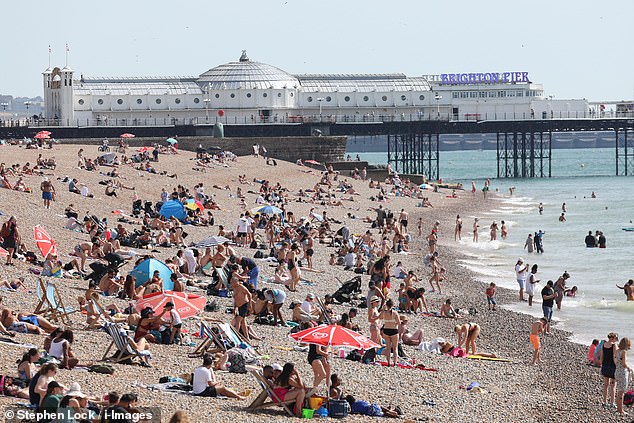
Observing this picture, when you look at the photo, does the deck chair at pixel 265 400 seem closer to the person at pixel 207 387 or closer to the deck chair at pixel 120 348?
the person at pixel 207 387

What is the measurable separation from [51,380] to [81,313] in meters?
5.82

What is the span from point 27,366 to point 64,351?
48.9 inches

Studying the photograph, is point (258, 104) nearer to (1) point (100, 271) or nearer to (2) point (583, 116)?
(2) point (583, 116)

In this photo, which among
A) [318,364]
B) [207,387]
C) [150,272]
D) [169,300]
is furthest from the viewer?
[150,272]

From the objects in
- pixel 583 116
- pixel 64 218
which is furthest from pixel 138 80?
pixel 64 218

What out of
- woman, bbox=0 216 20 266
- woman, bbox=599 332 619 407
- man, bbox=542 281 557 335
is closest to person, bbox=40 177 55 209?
woman, bbox=0 216 20 266

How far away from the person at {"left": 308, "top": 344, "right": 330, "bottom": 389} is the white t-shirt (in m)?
1.39

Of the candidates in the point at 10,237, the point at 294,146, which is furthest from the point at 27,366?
the point at 294,146

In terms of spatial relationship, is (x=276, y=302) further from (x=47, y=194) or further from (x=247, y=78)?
(x=247, y=78)

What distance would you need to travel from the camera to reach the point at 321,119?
7200 centimetres

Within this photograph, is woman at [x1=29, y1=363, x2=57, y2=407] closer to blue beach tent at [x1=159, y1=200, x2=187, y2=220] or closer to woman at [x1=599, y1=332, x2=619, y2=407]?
woman at [x1=599, y1=332, x2=619, y2=407]

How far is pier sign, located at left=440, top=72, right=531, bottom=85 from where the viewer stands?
78938mm

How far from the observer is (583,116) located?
261ft

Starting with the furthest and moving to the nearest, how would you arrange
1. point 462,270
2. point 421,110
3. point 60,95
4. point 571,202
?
point 421,110 < point 60,95 < point 571,202 < point 462,270
